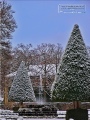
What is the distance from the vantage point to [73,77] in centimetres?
695

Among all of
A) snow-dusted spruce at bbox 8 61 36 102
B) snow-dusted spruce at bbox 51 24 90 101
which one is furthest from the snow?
snow-dusted spruce at bbox 51 24 90 101

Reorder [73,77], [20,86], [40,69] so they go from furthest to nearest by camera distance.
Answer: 1. [40,69]
2. [20,86]
3. [73,77]

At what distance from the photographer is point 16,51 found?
17531 mm

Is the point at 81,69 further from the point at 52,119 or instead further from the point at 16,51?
the point at 16,51

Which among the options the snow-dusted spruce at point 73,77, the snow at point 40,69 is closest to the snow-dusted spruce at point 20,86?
the snow-dusted spruce at point 73,77

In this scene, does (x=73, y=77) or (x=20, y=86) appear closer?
(x=73, y=77)

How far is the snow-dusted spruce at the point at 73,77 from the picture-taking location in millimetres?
6941

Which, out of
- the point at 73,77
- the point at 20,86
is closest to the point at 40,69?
the point at 20,86

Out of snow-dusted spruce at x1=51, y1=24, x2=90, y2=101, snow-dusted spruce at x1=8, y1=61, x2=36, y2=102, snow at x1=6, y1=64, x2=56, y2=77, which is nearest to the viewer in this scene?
snow-dusted spruce at x1=51, y1=24, x2=90, y2=101

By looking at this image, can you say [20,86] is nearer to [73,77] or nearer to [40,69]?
[73,77]

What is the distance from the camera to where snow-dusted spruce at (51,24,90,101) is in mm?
6941

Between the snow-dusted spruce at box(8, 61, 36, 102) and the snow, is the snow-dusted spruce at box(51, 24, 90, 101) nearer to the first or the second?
the snow-dusted spruce at box(8, 61, 36, 102)

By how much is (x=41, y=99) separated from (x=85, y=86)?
11138 millimetres

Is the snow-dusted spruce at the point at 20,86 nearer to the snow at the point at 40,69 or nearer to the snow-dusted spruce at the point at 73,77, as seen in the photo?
the snow-dusted spruce at the point at 73,77
